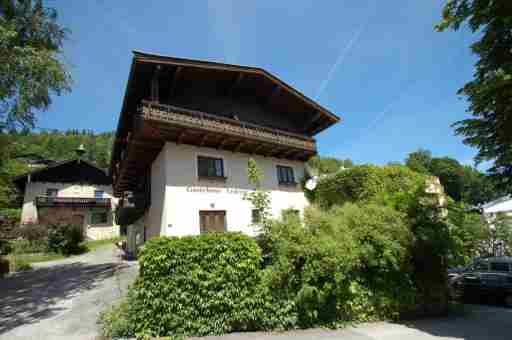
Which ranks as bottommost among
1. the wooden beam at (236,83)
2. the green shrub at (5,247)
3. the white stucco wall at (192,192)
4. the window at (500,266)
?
the window at (500,266)

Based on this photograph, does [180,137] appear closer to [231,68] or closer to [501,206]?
[231,68]

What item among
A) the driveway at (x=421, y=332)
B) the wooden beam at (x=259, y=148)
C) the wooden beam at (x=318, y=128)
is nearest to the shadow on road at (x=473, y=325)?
the driveway at (x=421, y=332)

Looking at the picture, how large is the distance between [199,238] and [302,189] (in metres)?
12.0

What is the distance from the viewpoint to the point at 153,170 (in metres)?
15.2

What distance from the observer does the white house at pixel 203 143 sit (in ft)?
41.0

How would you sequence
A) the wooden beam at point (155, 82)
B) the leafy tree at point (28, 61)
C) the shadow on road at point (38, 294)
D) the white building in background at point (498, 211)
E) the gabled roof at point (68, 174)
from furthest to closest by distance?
the gabled roof at point (68, 174), the white building in background at point (498, 211), the wooden beam at point (155, 82), the leafy tree at point (28, 61), the shadow on road at point (38, 294)

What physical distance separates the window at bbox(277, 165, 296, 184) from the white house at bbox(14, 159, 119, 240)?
24.5 metres

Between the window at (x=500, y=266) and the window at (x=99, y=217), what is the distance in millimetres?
37076

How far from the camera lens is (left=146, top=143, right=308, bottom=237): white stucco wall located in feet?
40.8

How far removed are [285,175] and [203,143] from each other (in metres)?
6.42

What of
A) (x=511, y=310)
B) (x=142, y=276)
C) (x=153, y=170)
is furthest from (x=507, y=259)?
(x=153, y=170)

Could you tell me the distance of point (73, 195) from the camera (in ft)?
104

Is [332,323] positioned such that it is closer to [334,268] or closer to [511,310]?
[334,268]

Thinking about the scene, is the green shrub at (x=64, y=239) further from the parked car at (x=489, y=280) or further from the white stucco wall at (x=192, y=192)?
the parked car at (x=489, y=280)
